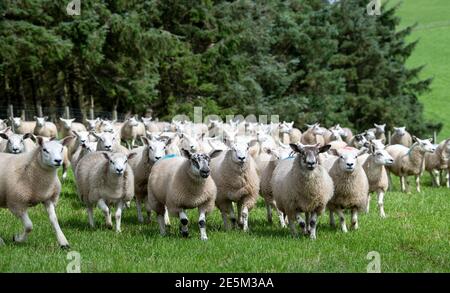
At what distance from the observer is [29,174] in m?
8.80

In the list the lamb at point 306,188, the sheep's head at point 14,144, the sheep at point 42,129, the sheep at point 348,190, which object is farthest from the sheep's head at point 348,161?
the sheep at point 42,129

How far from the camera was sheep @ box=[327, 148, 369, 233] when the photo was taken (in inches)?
422

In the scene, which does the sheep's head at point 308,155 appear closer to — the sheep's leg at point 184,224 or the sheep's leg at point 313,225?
the sheep's leg at point 313,225

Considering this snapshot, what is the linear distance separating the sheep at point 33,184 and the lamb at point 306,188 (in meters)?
3.50

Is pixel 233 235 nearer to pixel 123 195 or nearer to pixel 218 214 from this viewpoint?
pixel 123 195

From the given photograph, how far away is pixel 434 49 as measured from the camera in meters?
63.3

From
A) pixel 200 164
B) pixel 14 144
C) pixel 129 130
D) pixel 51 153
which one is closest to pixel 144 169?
pixel 200 164

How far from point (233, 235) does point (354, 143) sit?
1066cm

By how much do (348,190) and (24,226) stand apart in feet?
17.2

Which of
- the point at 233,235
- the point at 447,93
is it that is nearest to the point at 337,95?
the point at 447,93

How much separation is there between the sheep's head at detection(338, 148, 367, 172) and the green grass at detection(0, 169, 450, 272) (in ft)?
3.48

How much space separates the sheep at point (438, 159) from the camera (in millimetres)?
18750

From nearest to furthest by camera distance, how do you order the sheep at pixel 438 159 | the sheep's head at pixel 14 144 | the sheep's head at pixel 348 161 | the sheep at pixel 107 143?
the sheep's head at pixel 348 161 → the sheep at pixel 107 143 → the sheep's head at pixel 14 144 → the sheep at pixel 438 159

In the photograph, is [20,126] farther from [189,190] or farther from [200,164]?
[200,164]
